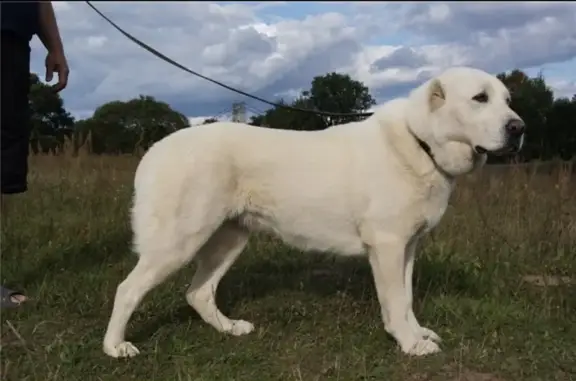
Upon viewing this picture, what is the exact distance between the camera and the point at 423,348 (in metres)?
3.55

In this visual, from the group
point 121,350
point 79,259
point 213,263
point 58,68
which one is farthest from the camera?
point 79,259

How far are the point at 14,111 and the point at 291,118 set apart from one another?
309cm

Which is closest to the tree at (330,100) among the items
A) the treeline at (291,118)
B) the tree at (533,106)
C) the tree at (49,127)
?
the treeline at (291,118)

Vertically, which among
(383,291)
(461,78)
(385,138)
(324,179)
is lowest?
(383,291)

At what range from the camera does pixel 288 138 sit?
3.86 m

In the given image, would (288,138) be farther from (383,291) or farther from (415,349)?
(415,349)

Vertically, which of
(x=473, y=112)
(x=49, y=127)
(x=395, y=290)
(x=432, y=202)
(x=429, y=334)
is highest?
(x=473, y=112)

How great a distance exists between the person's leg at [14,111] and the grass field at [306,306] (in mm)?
818

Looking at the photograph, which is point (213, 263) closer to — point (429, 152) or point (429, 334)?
point (429, 334)

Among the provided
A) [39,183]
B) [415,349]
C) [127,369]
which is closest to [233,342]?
[127,369]

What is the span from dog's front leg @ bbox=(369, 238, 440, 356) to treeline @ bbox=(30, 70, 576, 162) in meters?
1.38

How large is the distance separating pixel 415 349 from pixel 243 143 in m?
1.47

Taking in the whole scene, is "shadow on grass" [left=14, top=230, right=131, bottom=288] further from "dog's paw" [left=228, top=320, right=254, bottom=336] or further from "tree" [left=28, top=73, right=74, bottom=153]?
"tree" [left=28, top=73, right=74, bottom=153]

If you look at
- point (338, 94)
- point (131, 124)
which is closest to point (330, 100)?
point (338, 94)
